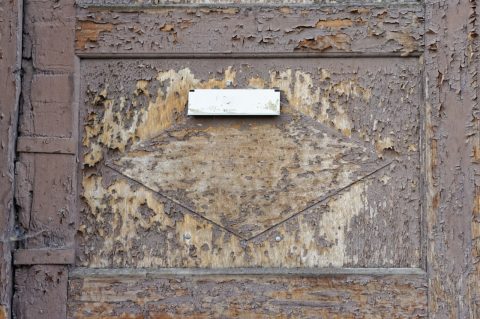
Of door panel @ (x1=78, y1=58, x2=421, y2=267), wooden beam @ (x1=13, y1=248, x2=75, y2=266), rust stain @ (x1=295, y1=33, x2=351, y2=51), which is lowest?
wooden beam @ (x1=13, y1=248, x2=75, y2=266)

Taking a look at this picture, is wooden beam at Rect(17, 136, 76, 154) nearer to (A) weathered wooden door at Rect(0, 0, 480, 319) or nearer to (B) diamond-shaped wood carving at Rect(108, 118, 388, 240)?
(A) weathered wooden door at Rect(0, 0, 480, 319)

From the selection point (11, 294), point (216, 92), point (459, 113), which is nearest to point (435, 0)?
point (459, 113)

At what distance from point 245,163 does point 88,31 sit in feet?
1.87

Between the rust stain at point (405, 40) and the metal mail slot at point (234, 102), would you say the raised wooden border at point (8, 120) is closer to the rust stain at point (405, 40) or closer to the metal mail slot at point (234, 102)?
the metal mail slot at point (234, 102)

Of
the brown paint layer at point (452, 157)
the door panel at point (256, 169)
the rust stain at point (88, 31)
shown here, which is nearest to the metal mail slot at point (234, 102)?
the door panel at point (256, 169)

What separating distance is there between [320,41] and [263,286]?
0.68 metres

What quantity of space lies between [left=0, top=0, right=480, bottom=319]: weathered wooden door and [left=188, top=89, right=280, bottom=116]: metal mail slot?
0.03m

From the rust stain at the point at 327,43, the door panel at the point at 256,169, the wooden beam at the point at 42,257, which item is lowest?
the wooden beam at the point at 42,257

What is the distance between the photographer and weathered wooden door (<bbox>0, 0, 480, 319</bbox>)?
189 cm

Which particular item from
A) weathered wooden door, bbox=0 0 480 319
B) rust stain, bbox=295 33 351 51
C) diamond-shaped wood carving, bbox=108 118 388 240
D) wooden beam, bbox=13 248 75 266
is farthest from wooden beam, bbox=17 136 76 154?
rust stain, bbox=295 33 351 51

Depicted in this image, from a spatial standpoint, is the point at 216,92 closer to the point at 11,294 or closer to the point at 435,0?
the point at 435,0

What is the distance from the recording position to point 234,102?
6.33 feet

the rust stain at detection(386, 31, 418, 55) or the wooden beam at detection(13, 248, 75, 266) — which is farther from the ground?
the rust stain at detection(386, 31, 418, 55)

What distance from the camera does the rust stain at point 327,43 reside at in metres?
1.95
